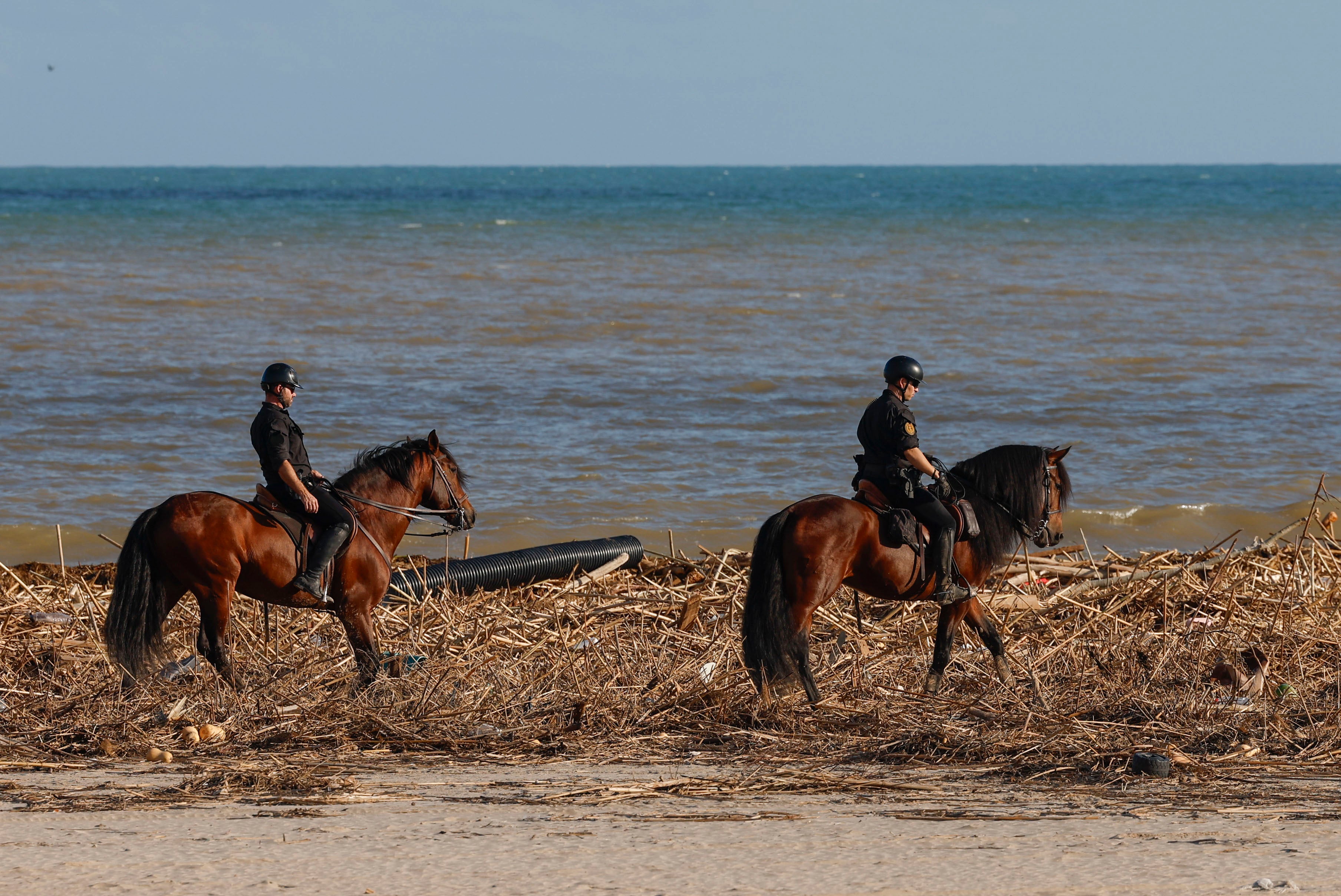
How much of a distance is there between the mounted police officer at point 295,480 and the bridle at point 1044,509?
367 centimetres

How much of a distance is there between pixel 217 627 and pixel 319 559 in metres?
0.66

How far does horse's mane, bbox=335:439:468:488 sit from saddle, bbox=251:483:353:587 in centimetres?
50

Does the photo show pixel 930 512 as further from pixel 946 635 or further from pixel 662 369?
pixel 662 369

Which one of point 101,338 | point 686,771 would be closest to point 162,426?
point 101,338

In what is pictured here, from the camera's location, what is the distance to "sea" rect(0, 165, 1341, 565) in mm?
16125

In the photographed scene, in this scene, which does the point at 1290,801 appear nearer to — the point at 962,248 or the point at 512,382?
the point at 512,382

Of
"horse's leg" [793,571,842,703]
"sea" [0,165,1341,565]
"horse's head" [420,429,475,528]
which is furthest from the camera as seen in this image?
"sea" [0,165,1341,565]

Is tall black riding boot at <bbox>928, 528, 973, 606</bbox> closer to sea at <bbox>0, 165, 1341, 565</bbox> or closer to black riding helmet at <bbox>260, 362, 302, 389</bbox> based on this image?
black riding helmet at <bbox>260, 362, 302, 389</bbox>

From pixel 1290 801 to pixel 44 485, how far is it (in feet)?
44.2

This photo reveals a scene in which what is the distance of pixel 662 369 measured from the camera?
82.8 ft

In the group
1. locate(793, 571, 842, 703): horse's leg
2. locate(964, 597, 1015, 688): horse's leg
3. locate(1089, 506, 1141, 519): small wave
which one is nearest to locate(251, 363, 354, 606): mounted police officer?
locate(793, 571, 842, 703): horse's leg

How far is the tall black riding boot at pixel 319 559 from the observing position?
8844mm

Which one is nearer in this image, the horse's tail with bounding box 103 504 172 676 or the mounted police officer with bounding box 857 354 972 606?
the horse's tail with bounding box 103 504 172 676

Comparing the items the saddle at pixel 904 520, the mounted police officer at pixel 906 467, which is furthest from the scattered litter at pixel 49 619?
the mounted police officer at pixel 906 467
